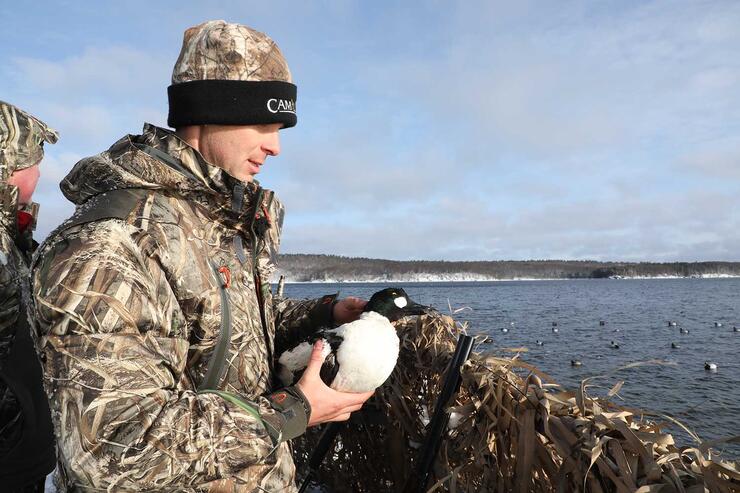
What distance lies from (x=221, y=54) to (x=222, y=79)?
0.11 metres

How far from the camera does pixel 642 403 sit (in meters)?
16.1

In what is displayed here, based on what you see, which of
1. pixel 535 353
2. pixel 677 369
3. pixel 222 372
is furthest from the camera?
pixel 535 353

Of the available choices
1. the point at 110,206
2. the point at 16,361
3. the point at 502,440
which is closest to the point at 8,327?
the point at 16,361

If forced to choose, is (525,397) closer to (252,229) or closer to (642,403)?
(252,229)

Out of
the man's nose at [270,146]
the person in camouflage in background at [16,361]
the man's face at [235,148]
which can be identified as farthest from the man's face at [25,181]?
the man's nose at [270,146]

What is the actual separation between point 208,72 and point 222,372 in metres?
1.29

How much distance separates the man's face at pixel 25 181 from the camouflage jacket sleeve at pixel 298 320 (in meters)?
1.78

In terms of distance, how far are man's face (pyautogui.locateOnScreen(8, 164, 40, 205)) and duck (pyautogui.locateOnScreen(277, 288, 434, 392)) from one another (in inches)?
79.3

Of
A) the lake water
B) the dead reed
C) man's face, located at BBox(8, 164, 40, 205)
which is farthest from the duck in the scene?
man's face, located at BBox(8, 164, 40, 205)

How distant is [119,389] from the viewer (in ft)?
5.49

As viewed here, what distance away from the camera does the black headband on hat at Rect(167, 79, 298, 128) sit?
230 cm

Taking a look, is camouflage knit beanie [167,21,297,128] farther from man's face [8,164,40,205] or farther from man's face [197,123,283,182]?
man's face [8,164,40,205]

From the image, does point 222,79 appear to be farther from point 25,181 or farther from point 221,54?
point 25,181

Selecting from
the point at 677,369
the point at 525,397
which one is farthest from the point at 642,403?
the point at 525,397
